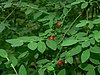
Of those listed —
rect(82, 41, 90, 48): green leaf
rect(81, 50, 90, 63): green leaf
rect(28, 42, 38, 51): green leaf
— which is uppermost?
rect(28, 42, 38, 51): green leaf

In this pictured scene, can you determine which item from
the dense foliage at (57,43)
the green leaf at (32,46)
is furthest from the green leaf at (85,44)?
the green leaf at (32,46)

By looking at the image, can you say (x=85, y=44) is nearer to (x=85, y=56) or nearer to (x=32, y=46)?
(x=85, y=56)

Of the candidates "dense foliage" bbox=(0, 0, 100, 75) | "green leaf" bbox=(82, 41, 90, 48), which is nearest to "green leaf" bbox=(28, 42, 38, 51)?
"dense foliage" bbox=(0, 0, 100, 75)

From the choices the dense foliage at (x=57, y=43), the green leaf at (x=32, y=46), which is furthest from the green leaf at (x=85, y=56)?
the green leaf at (x=32, y=46)

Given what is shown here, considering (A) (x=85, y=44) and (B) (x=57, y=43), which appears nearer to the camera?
(A) (x=85, y=44)

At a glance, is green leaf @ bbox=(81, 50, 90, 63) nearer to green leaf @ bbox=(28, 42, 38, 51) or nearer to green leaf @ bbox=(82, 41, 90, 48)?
green leaf @ bbox=(82, 41, 90, 48)

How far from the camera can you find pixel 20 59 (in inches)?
55.0

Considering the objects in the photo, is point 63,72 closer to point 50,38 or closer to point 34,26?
point 50,38

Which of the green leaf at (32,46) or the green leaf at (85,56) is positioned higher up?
the green leaf at (32,46)

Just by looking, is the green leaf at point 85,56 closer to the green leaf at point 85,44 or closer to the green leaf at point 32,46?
the green leaf at point 85,44

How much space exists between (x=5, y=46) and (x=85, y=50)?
1.32m

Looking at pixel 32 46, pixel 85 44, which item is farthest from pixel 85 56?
pixel 32 46

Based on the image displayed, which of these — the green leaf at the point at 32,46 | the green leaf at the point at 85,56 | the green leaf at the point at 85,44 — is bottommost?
the green leaf at the point at 85,56

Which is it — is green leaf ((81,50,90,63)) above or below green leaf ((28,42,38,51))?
below
